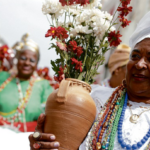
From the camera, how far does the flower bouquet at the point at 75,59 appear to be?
4.66 ft

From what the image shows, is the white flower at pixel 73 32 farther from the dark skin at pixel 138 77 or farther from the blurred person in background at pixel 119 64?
the blurred person in background at pixel 119 64

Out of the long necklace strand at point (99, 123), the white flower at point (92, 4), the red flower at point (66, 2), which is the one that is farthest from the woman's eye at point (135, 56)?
the red flower at point (66, 2)

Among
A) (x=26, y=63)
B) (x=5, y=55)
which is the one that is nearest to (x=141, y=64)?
(x=26, y=63)

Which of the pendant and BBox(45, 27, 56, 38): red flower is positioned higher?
BBox(45, 27, 56, 38): red flower

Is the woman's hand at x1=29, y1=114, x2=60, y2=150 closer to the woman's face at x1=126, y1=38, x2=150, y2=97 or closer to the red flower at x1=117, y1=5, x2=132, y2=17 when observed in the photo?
the woman's face at x1=126, y1=38, x2=150, y2=97

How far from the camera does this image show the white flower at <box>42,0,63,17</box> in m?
1.66

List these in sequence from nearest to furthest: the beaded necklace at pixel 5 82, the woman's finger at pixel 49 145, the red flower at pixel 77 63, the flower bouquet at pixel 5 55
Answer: the woman's finger at pixel 49 145 < the red flower at pixel 77 63 < the beaded necklace at pixel 5 82 < the flower bouquet at pixel 5 55

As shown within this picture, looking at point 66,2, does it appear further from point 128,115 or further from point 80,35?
point 128,115

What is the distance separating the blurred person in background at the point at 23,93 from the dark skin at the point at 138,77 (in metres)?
2.38

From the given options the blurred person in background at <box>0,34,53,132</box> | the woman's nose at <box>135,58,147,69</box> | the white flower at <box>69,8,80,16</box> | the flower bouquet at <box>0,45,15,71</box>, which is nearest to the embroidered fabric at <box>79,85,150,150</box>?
the woman's nose at <box>135,58,147,69</box>

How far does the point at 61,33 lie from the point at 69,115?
1.86 ft

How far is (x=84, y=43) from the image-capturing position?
174cm

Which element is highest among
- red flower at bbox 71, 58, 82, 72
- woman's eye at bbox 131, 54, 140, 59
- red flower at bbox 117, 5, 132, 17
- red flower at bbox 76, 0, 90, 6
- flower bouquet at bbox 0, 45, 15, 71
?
flower bouquet at bbox 0, 45, 15, 71

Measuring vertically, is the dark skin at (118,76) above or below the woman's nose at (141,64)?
above
